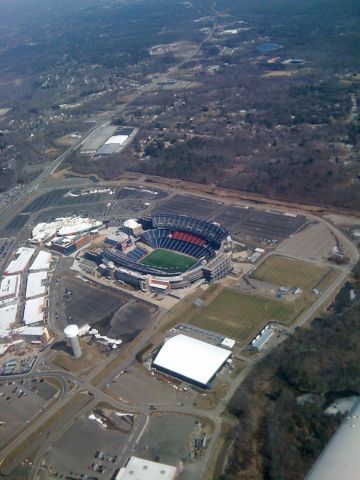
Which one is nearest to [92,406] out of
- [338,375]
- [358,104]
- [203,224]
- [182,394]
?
[182,394]

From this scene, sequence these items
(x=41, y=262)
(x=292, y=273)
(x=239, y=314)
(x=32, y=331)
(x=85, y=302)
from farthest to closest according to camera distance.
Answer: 1. (x=41, y=262)
2. (x=292, y=273)
3. (x=85, y=302)
4. (x=239, y=314)
5. (x=32, y=331)

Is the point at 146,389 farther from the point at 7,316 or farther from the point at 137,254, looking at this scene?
the point at 137,254

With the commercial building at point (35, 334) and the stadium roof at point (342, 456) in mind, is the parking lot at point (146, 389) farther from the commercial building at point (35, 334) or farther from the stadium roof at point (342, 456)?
the stadium roof at point (342, 456)

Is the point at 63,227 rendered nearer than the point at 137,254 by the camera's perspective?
No

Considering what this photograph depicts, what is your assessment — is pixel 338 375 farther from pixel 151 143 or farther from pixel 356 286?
pixel 151 143

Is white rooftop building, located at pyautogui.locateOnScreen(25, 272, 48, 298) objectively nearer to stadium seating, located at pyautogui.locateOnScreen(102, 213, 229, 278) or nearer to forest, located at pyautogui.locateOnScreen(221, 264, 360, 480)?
stadium seating, located at pyautogui.locateOnScreen(102, 213, 229, 278)

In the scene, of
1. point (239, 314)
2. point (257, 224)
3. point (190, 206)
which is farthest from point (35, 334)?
point (190, 206)

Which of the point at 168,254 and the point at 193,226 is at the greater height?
the point at 193,226
